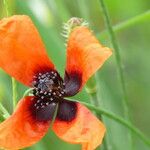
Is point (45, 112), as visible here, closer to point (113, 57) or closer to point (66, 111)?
point (66, 111)

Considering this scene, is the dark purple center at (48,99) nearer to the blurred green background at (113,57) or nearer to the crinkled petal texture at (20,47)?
the crinkled petal texture at (20,47)

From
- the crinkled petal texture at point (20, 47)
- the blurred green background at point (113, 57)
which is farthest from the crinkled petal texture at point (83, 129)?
the blurred green background at point (113, 57)

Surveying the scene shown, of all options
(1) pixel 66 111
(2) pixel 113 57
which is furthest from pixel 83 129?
(2) pixel 113 57

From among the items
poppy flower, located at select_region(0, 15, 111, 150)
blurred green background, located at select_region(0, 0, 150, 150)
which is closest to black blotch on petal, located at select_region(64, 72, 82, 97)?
poppy flower, located at select_region(0, 15, 111, 150)

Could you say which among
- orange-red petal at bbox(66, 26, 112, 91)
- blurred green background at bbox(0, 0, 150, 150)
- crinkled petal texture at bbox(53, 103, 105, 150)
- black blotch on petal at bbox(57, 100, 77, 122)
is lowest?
blurred green background at bbox(0, 0, 150, 150)

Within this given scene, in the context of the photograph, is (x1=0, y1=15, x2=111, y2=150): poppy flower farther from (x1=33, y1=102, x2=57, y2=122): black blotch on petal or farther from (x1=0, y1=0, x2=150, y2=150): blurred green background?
(x1=0, y1=0, x2=150, y2=150): blurred green background

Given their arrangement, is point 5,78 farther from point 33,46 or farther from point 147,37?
point 33,46
